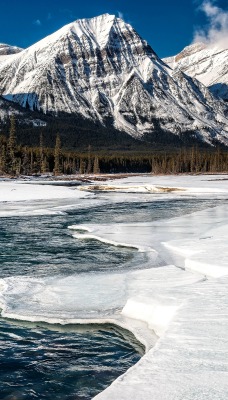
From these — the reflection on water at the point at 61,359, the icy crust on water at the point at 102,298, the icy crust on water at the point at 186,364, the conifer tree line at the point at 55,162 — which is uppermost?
the conifer tree line at the point at 55,162

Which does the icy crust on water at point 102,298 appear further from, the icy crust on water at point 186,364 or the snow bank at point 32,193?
the snow bank at point 32,193

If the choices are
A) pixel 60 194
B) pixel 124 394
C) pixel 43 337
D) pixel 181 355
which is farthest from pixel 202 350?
pixel 60 194

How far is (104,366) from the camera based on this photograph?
9383 mm

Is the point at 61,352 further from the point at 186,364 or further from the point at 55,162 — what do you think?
the point at 55,162

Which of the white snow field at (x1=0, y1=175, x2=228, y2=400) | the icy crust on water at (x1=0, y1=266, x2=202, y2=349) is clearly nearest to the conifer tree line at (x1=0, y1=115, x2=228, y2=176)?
the white snow field at (x1=0, y1=175, x2=228, y2=400)

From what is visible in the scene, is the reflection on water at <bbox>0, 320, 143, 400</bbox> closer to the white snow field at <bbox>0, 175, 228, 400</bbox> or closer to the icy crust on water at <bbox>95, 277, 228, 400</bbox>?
the white snow field at <bbox>0, 175, 228, 400</bbox>

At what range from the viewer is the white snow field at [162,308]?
22.9 feet

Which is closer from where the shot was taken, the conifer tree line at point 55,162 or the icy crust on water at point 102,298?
the icy crust on water at point 102,298

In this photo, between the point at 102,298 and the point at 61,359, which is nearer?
the point at 61,359

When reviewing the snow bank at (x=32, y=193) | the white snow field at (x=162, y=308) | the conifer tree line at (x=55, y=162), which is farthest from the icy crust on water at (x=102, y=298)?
the conifer tree line at (x=55, y=162)

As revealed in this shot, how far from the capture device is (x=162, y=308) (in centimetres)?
1116

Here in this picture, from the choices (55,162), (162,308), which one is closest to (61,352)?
(162,308)

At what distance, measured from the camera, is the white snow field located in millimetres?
6977

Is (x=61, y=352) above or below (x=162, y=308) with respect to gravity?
below
